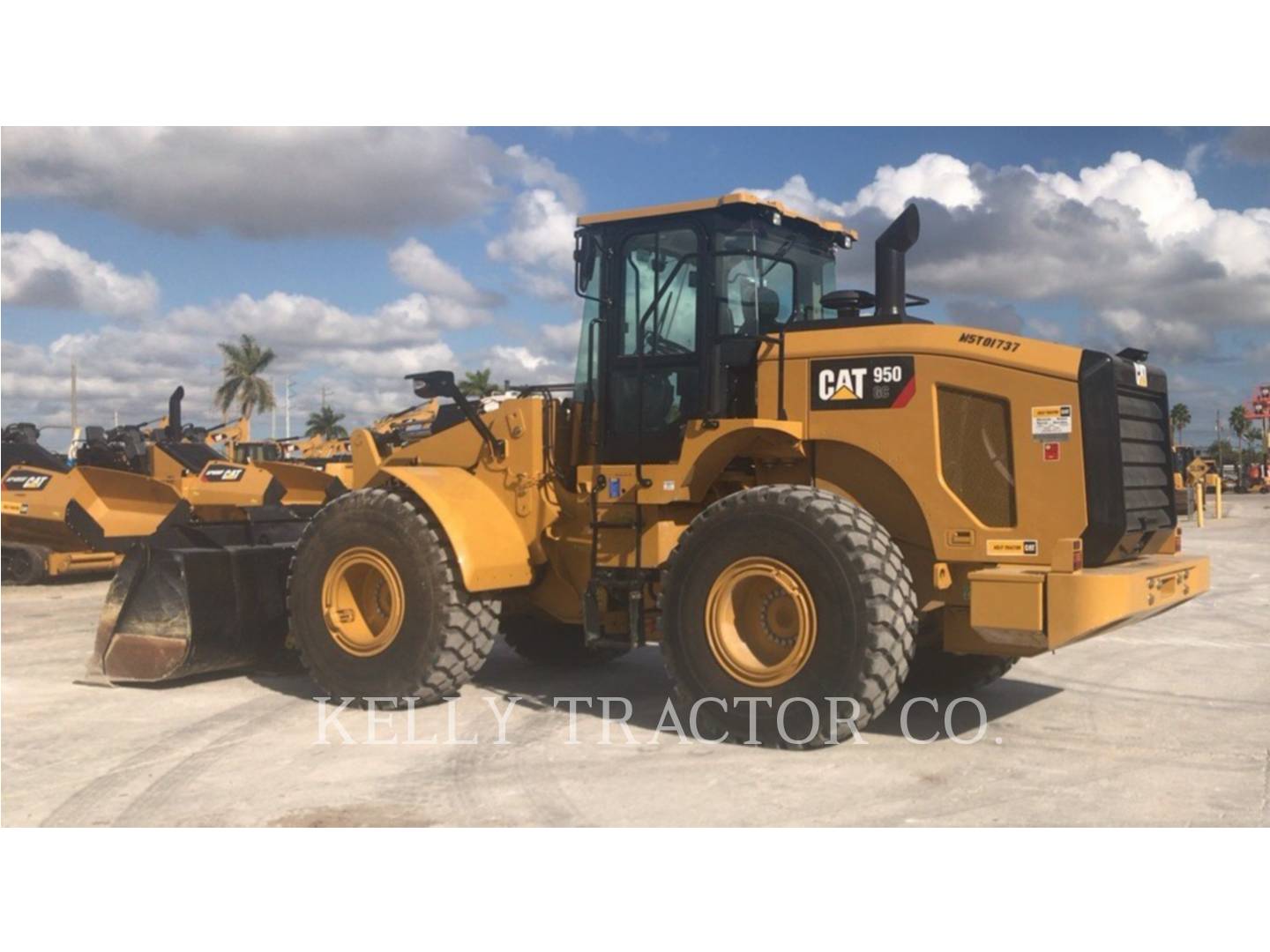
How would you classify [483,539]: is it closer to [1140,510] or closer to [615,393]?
[615,393]

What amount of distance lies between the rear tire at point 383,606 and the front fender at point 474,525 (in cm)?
12

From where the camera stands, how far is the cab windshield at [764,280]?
693 cm

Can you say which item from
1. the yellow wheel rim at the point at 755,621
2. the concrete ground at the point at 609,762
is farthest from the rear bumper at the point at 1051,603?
the yellow wheel rim at the point at 755,621

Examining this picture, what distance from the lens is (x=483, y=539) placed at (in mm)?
7289

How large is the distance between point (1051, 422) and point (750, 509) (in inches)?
60.2

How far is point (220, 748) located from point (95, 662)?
2337 mm

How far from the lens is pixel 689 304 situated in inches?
277

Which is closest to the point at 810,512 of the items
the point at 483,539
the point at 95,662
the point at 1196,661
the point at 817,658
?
the point at 817,658

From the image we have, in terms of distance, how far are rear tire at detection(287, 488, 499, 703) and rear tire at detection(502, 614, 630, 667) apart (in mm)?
1431

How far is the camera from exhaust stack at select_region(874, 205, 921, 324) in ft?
22.0

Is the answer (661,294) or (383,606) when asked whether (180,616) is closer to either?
(383,606)

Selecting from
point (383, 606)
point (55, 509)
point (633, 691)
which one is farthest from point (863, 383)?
point (55, 509)

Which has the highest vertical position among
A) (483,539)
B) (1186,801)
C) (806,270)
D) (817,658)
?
(806,270)

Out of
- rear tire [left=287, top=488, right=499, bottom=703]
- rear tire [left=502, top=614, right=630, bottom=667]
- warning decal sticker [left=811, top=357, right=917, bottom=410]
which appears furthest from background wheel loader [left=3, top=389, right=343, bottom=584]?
warning decal sticker [left=811, top=357, right=917, bottom=410]
